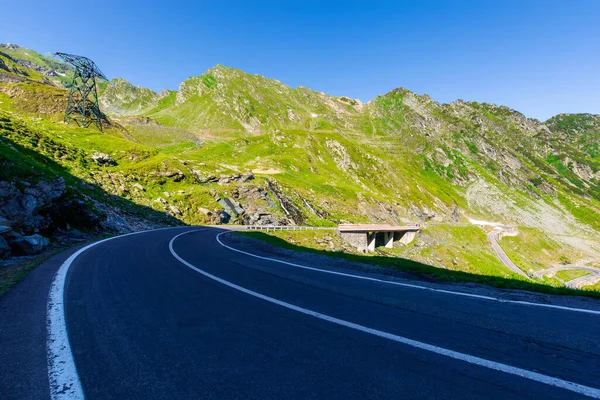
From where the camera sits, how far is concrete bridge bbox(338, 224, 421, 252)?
159 ft

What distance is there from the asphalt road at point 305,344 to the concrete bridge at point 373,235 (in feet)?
134

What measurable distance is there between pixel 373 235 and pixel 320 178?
4103 centimetres

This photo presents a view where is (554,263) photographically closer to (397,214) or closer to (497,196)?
(397,214)

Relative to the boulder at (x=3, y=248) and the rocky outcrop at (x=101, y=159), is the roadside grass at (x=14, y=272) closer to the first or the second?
the boulder at (x=3, y=248)

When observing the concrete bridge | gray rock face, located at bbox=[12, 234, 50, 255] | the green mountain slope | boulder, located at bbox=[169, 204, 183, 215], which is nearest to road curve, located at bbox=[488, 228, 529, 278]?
the green mountain slope

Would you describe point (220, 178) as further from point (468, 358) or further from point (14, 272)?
point (468, 358)

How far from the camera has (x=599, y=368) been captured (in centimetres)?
376

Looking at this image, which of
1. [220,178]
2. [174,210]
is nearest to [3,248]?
[174,210]

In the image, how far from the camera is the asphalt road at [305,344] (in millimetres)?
3402

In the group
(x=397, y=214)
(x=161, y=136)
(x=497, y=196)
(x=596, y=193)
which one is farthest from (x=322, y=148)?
(x=596, y=193)

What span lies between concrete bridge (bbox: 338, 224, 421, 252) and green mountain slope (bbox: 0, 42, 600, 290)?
421cm

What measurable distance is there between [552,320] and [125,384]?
7620mm

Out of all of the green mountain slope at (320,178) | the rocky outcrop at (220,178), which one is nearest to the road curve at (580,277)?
the green mountain slope at (320,178)

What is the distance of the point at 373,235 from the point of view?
57.1 m
